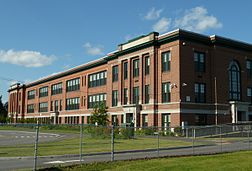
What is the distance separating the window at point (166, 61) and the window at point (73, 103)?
29.7m

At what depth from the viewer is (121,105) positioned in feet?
185

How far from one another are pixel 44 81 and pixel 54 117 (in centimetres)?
1378

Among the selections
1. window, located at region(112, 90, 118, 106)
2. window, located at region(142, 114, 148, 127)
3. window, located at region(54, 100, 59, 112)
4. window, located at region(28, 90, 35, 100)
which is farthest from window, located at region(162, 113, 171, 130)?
window, located at region(28, 90, 35, 100)

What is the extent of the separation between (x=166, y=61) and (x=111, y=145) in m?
26.2

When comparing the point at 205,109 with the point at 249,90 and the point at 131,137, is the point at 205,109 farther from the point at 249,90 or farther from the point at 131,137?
the point at 131,137

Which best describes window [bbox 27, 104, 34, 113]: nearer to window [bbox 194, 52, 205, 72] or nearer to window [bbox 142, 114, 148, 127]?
window [bbox 142, 114, 148, 127]

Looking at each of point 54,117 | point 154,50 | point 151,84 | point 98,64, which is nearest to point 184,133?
point 151,84

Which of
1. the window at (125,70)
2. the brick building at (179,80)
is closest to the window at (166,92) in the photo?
the brick building at (179,80)

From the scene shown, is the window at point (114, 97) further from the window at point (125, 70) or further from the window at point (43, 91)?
the window at point (43, 91)

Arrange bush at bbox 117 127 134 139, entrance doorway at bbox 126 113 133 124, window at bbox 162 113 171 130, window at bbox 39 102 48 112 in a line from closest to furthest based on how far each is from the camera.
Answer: bush at bbox 117 127 134 139 → window at bbox 162 113 171 130 → entrance doorway at bbox 126 113 133 124 → window at bbox 39 102 48 112

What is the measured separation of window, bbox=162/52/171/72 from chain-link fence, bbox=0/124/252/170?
9.42 m

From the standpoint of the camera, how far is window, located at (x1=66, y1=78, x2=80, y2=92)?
76.0 m

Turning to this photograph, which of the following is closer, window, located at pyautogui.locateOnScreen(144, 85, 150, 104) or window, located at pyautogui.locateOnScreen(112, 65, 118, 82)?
window, located at pyautogui.locateOnScreen(144, 85, 150, 104)

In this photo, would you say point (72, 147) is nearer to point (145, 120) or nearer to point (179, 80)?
point (179, 80)
